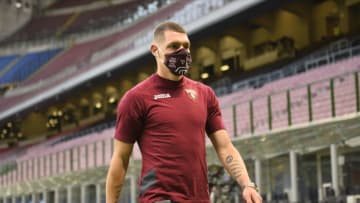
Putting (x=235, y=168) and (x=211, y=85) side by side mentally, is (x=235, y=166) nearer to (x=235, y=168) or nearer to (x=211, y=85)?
(x=235, y=168)

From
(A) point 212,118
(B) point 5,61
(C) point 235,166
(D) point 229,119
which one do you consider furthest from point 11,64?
(C) point 235,166

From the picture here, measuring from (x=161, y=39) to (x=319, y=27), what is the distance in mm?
28862

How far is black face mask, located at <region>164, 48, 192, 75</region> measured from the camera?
3.82m

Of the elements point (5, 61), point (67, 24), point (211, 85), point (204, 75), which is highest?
point (67, 24)

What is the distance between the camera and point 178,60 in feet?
12.6

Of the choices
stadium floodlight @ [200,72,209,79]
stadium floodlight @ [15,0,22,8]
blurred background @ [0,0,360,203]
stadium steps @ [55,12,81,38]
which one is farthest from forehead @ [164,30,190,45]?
stadium floodlight @ [15,0,22,8]

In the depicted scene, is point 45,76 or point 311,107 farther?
point 45,76

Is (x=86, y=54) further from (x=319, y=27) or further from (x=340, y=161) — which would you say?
(x=340, y=161)

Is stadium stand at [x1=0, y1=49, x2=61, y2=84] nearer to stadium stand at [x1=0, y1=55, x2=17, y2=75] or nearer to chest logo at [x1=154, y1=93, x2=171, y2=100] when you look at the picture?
stadium stand at [x1=0, y1=55, x2=17, y2=75]

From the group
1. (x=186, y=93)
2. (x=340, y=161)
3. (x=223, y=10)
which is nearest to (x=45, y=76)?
(x=223, y=10)

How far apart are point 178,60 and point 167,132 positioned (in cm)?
34

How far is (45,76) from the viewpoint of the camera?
53000mm

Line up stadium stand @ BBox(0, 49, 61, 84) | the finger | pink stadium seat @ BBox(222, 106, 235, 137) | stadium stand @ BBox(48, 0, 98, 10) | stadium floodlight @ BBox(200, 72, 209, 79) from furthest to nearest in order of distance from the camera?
stadium stand @ BBox(48, 0, 98, 10) → stadium stand @ BBox(0, 49, 61, 84) → stadium floodlight @ BBox(200, 72, 209, 79) → pink stadium seat @ BBox(222, 106, 235, 137) → the finger

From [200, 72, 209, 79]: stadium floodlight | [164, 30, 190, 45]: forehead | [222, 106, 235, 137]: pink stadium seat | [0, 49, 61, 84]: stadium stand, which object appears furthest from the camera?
[0, 49, 61, 84]: stadium stand
